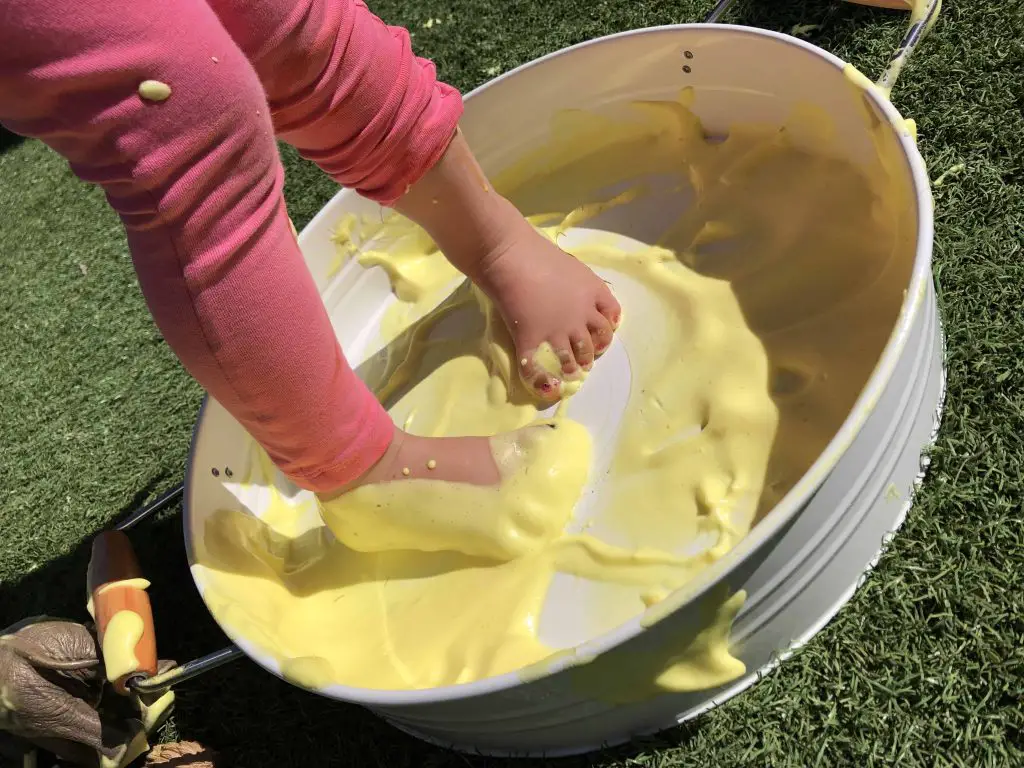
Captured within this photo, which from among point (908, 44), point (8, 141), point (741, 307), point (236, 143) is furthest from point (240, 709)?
point (8, 141)

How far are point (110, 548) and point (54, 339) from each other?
858 mm

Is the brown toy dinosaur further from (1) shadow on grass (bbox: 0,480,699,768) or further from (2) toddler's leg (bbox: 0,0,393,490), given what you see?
(2) toddler's leg (bbox: 0,0,393,490)

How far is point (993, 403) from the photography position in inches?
34.4

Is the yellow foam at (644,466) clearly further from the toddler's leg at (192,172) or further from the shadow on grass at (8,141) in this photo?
the shadow on grass at (8,141)

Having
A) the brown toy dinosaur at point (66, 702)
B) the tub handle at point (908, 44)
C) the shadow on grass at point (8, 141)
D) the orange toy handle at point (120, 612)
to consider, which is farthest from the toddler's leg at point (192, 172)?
the shadow on grass at point (8, 141)

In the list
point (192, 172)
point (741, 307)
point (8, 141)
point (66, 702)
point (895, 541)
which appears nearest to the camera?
point (192, 172)

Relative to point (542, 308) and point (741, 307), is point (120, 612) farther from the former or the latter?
point (741, 307)

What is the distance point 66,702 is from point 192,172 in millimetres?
654

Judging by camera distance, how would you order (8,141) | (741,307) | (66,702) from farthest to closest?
1. (8,141)
2. (741,307)
3. (66,702)

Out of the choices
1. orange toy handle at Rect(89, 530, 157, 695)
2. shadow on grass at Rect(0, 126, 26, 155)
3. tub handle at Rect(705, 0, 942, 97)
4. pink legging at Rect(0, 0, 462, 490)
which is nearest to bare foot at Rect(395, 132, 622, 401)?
pink legging at Rect(0, 0, 462, 490)

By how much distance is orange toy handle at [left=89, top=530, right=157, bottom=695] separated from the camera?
2.77ft

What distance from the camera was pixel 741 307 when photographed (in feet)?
3.43

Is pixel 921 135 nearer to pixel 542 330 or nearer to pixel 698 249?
pixel 698 249

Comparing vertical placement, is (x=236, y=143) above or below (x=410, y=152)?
above
